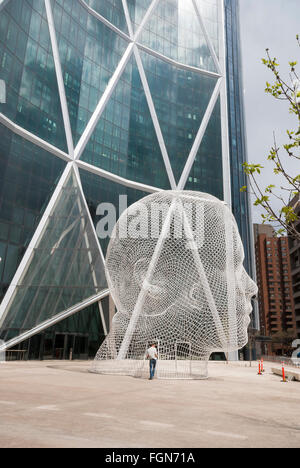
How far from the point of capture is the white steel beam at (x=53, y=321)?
85.3ft

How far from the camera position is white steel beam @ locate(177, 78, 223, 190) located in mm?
46531

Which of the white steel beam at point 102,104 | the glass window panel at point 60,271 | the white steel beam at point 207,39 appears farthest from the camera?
the white steel beam at point 207,39

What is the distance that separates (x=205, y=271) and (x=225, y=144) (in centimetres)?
3892

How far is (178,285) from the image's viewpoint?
16.4m

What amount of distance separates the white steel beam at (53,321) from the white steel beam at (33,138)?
13163 mm

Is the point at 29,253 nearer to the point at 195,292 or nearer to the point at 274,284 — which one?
the point at 195,292

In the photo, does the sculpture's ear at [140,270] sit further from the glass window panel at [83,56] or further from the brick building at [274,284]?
the brick building at [274,284]

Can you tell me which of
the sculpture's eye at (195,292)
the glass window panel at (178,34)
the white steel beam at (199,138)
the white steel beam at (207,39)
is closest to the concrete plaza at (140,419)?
the sculpture's eye at (195,292)

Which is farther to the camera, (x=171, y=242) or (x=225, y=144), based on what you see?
(x=225, y=144)

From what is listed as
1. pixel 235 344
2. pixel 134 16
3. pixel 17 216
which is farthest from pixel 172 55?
pixel 235 344

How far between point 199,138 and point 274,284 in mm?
110037

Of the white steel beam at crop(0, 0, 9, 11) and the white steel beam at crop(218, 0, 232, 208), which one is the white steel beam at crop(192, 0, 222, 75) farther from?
the white steel beam at crop(0, 0, 9, 11)

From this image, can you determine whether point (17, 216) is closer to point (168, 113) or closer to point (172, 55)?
point (168, 113)

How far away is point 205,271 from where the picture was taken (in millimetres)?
15953
